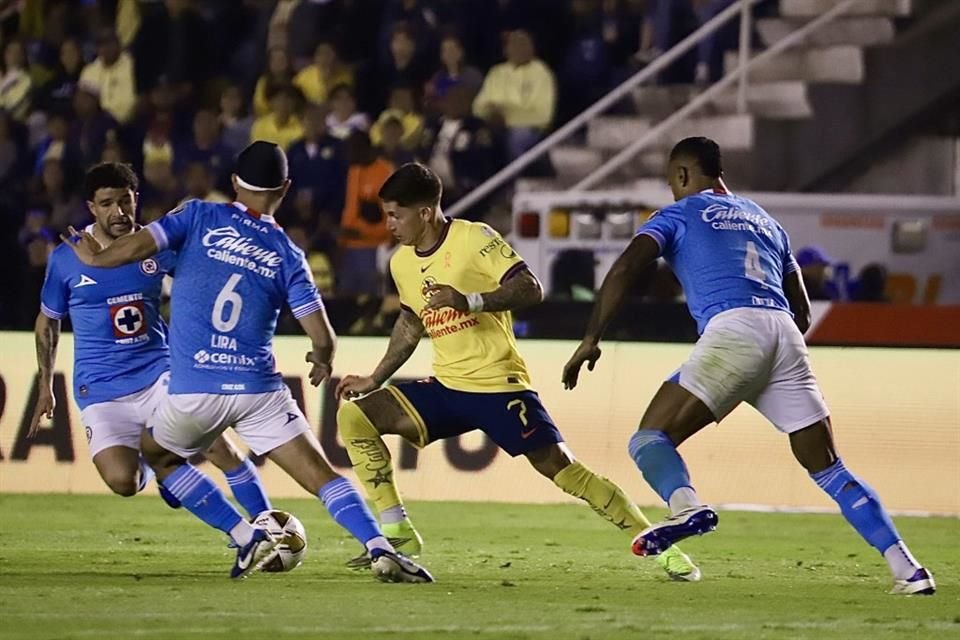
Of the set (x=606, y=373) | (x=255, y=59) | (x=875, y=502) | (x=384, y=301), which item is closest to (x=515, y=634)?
(x=875, y=502)

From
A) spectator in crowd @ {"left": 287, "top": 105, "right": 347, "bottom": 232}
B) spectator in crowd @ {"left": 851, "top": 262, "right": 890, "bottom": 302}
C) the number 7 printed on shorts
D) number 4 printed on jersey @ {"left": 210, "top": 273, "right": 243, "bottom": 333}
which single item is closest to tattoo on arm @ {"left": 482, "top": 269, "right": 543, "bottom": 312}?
the number 7 printed on shorts

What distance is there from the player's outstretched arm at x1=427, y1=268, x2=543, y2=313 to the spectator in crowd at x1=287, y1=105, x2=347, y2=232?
32.4 ft

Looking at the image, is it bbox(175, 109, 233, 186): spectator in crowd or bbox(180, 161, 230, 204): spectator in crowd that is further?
bbox(175, 109, 233, 186): spectator in crowd

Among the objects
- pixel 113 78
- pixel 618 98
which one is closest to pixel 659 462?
pixel 618 98

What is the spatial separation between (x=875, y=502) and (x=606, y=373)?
545 centimetres

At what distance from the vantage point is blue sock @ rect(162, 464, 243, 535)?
31.2 ft

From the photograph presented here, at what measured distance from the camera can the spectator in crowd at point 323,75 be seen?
68.5 feet

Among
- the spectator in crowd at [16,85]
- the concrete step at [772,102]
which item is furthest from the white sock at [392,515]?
the spectator in crowd at [16,85]

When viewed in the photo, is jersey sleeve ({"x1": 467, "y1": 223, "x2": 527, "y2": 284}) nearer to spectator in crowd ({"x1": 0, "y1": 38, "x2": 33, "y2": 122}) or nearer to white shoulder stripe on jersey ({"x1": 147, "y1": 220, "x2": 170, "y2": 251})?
white shoulder stripe on jersey ({"x1": 147, "y1": 220, "x2": 170, "y2": 251})

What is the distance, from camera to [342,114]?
2002cm

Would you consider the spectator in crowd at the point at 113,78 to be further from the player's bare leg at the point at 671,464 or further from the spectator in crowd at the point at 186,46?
the player's bare leg at the point at 671,464

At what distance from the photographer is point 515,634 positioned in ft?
24.7

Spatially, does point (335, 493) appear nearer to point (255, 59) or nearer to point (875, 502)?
point (875, 502)

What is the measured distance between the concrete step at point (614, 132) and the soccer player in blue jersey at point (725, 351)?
11263mm
